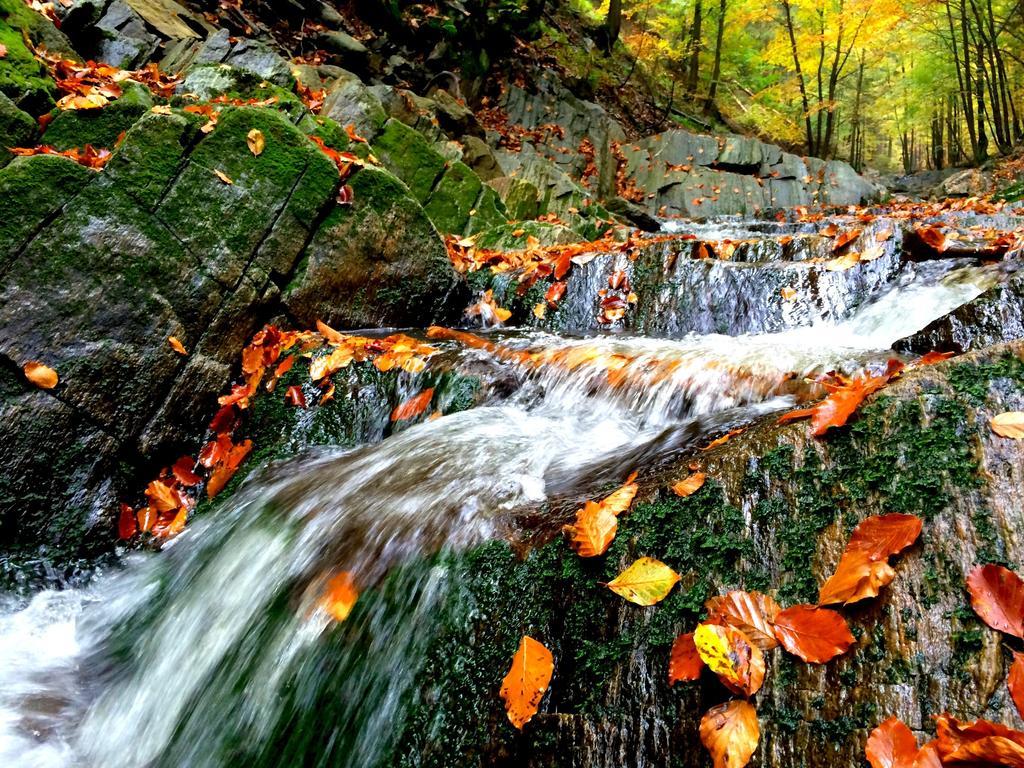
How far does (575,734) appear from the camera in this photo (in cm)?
140

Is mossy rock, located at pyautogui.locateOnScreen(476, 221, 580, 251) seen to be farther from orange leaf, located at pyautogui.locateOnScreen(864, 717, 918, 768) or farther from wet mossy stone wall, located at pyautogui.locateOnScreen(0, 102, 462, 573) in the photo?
orange leaf, located at pyautogui.locateOnScreen(864, 717, 918, 768)

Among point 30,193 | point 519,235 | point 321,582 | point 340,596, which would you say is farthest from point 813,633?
point 519,235

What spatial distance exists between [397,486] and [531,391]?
1481 millimetres

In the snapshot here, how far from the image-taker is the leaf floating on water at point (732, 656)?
1.31 metres

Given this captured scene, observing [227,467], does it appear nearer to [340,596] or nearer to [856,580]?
A: [340,596]

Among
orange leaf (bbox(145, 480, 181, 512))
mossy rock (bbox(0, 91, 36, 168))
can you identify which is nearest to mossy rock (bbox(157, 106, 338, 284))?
mossy rock (bbox(0, 91, 36, 168))

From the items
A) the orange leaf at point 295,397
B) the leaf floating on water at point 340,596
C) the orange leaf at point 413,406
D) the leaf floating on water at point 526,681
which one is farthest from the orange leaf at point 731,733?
the orange leaf at point 295,397

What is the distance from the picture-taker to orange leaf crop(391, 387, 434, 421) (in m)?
3.74

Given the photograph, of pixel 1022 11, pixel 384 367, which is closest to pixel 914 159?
pixel 1022 11

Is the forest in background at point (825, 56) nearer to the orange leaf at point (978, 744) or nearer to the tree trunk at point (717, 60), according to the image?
Answer: the tree trunk at point (717, 60)

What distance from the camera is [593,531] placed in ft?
5.79

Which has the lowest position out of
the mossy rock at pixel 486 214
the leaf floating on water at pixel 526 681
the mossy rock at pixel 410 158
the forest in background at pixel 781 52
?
the leaf floating on water at pixel 526 681

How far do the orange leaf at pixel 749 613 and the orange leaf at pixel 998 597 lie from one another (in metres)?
0.44

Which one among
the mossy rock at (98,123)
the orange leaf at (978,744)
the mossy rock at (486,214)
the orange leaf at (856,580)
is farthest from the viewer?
the mossy rock at (486,214)
